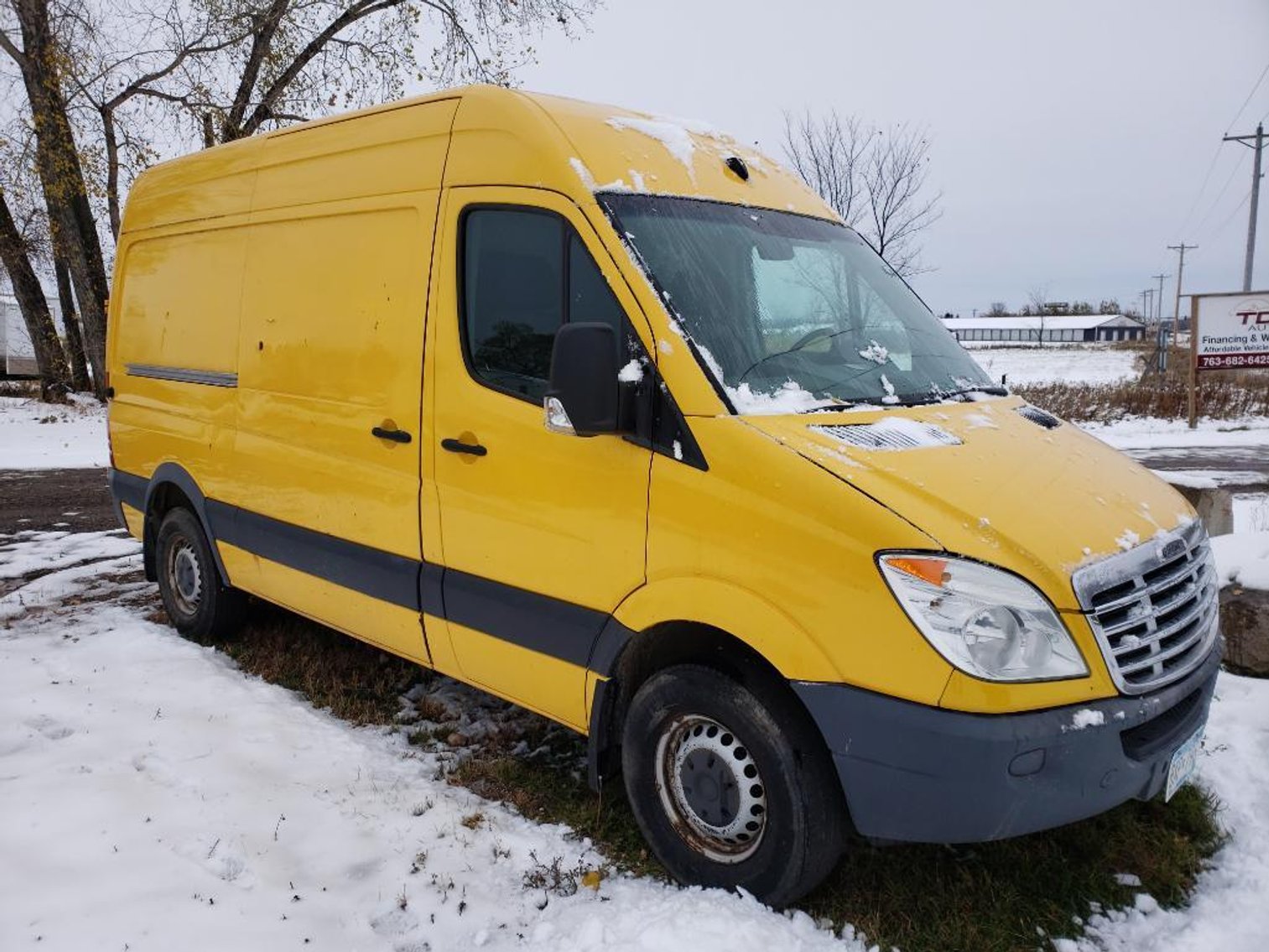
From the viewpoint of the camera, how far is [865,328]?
347 cm

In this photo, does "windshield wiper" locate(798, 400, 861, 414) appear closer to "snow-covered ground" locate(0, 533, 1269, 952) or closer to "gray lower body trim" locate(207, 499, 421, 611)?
"snow-covered ground" locate(0, 533, 1269, 952)

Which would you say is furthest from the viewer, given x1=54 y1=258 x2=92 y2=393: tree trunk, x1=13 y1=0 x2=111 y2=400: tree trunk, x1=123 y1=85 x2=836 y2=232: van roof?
x1=54 y1=258 x2=92 y2=393: tree trunk

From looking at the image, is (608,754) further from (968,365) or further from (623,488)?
(968,365)

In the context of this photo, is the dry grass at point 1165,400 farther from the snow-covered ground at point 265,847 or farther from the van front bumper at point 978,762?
the snow-covered ground at point 265,847

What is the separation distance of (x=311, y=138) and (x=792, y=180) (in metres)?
2.26

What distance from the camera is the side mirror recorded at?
8.80 feet

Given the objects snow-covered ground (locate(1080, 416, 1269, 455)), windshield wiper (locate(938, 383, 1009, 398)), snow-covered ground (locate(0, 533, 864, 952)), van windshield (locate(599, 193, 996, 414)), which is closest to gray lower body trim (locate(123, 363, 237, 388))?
snow-covered ground (locate(0, 533, 864, 952))

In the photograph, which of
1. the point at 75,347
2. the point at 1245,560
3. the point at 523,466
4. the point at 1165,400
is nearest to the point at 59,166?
the point at 75,347

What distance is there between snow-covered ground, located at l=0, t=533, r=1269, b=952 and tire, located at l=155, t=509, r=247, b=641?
2.25 feet

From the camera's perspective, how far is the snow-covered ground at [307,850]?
8.83 ft

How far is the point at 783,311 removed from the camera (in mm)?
3223

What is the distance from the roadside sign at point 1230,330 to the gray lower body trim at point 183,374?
A: 16026mm

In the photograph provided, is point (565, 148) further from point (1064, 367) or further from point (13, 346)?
point (1064, 367)

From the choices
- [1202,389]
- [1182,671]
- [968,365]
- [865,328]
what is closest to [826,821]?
[1182,671]
